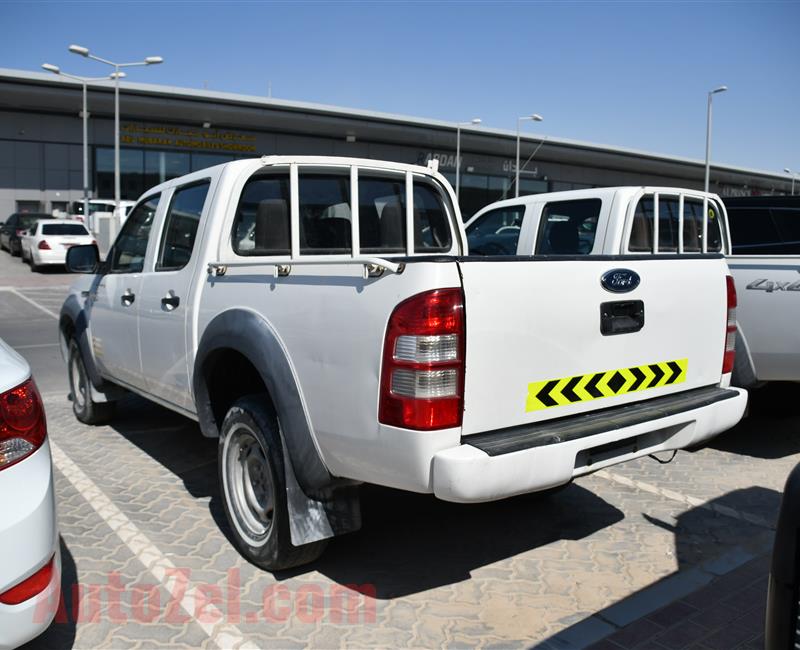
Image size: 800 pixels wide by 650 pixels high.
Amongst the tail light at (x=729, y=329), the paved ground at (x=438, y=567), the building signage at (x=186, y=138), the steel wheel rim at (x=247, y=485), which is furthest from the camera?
the building signage at (x=186, y=138)

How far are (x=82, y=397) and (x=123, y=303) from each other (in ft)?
6.34

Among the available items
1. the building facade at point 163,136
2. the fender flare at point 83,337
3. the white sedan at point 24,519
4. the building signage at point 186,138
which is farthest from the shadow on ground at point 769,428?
the building signage at point 186,138

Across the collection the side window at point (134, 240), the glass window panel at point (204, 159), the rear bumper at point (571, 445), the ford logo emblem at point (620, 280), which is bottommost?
the rear bumper at point (571, 445)

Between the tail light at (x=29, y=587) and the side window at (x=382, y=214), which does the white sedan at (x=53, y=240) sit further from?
the tail light at (x=29, y=587)

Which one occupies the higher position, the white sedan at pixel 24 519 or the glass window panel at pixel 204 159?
the glass window panel at pixel 204 159

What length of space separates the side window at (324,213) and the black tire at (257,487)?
1225mm

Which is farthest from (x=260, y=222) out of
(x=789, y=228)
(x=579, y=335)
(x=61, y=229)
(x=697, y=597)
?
(x=61, y=229)

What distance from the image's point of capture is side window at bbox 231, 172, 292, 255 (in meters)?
4.41

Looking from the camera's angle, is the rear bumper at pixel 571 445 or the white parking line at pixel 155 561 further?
the white parking line at pixel 155 561

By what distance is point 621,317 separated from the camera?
3.51 m

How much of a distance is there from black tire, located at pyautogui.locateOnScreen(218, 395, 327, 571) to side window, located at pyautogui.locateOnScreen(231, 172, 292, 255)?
3.26ft

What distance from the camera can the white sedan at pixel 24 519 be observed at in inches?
98.3

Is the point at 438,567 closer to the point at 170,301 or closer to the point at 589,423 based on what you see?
the point at 589,423

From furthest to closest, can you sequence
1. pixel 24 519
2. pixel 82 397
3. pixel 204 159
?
pixel 204 159
pixel 82 397
pixel 24 519
